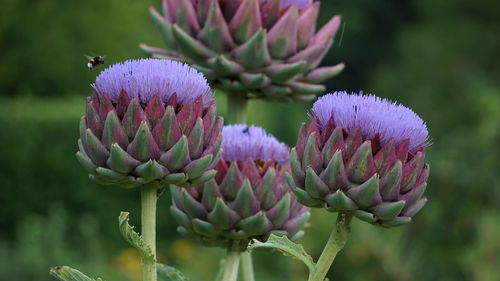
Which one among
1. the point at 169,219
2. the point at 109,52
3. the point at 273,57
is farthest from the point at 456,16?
the point at 273,57

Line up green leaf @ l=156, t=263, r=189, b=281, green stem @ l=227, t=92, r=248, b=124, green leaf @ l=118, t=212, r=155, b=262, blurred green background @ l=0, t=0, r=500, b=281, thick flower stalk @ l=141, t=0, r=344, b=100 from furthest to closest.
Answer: blurred green background @ l=0, t=0, r=500, b=281, green stem @ l=227, t=92, r=248, b=124, thick flower stalk @ l=141, t=0, r=344, b=100, green leaf @ l=156, t=263, r=189, b=281, green leaf @ l=118, t=212, r=155, b=262

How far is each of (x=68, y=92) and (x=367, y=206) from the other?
275 inches

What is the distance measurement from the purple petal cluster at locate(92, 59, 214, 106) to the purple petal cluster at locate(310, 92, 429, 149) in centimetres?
20

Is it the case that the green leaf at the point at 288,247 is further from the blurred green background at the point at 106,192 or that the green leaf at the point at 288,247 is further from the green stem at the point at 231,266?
the blurred green background at the point at 106,192

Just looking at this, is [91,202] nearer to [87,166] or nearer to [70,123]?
[70,123]

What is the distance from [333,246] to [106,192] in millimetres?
5123

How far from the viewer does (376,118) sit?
1238mm

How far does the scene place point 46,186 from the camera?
6215 mm

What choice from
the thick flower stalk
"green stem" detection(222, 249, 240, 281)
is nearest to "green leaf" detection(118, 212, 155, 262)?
"green stem" detection(222, 249, 240, 281)

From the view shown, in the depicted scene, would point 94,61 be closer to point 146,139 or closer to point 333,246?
point 146,139

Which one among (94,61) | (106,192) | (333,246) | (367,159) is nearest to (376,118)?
(367,159)

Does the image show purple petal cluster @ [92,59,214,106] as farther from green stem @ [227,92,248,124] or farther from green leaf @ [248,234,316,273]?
green stem @ [227,92,248,124]

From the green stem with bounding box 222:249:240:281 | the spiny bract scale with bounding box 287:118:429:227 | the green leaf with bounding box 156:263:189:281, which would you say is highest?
the spiny bract scale with bounding box 287:118:429:227

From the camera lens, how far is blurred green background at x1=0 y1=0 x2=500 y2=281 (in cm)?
425
